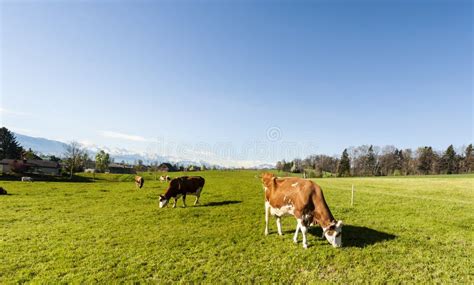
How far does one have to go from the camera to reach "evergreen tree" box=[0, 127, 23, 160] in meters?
92.1

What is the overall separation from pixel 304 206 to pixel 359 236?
3.60 meters

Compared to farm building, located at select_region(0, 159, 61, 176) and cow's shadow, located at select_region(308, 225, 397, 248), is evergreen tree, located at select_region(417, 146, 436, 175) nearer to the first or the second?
cow's shadow, located at select_region(308, 225, 397, 248)

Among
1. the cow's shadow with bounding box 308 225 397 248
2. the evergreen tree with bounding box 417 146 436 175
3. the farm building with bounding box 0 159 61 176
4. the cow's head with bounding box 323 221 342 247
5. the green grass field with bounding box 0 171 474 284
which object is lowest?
the farm building with bounding box 0 159 61 176

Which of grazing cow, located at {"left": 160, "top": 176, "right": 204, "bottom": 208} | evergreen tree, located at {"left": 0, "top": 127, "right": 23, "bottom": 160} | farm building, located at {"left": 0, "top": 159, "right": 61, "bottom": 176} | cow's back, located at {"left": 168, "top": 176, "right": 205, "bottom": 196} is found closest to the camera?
grazing cow, located at {"left": 160, "top": 176, "right": 204, "bottom": 208}

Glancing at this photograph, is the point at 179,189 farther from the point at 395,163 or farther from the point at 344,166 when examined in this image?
the point at 395,163

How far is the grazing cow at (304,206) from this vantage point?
959cm

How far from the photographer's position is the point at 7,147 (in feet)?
308

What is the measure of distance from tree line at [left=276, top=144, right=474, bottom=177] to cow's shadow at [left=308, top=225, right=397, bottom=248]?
9362 cm

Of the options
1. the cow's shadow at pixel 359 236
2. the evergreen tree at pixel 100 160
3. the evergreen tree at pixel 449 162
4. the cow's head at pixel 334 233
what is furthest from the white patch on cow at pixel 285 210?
the evergreen tree at pixel 449 162

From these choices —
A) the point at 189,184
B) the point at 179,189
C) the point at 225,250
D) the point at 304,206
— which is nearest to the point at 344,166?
the point at 189,184

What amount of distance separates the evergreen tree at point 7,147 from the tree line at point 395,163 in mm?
111761

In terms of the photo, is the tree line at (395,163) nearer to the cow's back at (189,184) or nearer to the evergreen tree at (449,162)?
the evergreen tree at (449,162)

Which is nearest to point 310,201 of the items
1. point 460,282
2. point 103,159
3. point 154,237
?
point 460,282

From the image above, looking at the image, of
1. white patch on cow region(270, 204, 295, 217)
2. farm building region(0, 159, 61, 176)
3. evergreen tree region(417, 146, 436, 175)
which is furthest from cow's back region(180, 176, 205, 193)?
evergreen tree region(417, 146, 436, 175)
